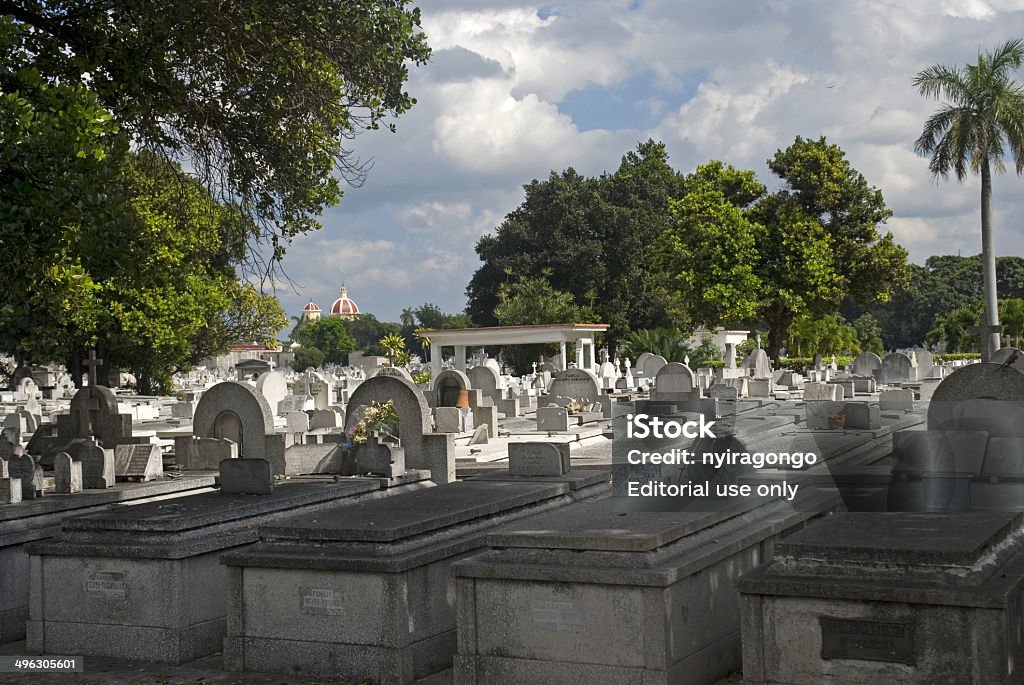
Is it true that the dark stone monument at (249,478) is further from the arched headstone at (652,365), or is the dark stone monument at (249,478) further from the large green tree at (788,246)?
the large green tree at (788,246)

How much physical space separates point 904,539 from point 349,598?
3.04 metres

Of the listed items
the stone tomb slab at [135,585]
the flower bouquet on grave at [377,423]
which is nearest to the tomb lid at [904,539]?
the stone tomb slab at [135,585]

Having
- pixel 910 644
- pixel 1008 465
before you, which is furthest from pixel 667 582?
pixel 1008 465

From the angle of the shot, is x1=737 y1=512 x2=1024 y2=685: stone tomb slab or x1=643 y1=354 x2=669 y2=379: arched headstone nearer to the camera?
x1=737 y1=512 x2=1024 y2=685: stone tomb slab

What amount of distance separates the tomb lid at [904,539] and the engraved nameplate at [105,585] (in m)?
4.23

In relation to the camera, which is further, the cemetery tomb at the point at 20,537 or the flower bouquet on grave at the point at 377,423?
the flower bouquet on grave at the point at 377,423

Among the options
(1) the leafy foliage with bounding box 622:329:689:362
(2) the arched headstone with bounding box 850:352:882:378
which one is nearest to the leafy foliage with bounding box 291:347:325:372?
(1) the leafy foliage with bounding box 622:329:689:362

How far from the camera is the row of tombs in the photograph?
192 inches

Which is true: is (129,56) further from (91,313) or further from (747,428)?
(91,313)

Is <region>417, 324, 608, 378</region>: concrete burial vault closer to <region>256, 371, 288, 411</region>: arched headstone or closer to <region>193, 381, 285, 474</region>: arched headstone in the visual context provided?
<region>256, 371, 288, 411</region>: arched headstone

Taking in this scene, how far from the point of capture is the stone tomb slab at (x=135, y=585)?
6.91 metres

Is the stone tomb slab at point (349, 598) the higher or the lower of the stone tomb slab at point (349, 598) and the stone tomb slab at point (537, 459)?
the lower

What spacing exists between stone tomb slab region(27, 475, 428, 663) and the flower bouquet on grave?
482 centimetres

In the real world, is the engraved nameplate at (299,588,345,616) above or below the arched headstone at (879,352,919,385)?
below
